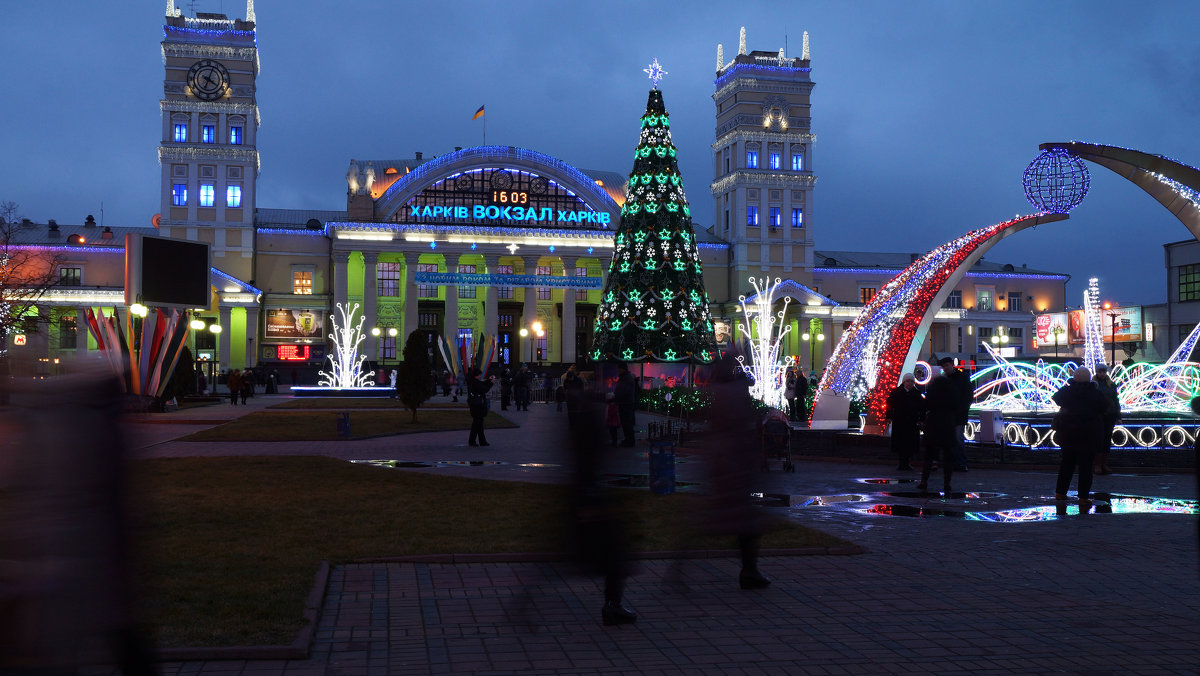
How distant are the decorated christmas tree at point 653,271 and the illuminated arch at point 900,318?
540 inches

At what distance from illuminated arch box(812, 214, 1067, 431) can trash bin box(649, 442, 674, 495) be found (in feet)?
32.2

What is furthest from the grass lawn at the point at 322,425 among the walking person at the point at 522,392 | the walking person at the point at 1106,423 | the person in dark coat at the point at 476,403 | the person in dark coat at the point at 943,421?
the walking person at the point at 1106,423

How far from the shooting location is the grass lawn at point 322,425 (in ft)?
80.0

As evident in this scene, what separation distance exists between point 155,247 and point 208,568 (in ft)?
108

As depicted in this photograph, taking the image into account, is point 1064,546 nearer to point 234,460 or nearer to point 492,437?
point 234,460

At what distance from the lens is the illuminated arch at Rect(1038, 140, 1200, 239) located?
65.6 ft

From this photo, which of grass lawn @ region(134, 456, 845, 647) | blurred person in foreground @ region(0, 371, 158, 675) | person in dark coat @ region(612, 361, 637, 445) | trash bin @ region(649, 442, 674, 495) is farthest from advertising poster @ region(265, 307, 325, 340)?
blurred person in foreground @ region(0, 371, 158, 675)

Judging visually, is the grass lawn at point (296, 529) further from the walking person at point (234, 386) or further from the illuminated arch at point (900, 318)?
the walking person at point (234, 386)

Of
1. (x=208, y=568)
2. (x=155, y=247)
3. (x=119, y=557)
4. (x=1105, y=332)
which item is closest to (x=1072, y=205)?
(x=208, y=568)

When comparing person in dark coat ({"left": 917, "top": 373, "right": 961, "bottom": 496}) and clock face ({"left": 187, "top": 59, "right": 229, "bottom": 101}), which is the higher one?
clock face ({"left": 187, "top": 59, "right": 229, "bottom": 101})

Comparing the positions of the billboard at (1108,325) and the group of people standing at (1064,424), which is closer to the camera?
the group of people standing at (1064,424)

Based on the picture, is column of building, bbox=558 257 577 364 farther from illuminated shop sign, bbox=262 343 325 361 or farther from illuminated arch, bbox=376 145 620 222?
illuminated shop sign, bbox=262 343 325 361

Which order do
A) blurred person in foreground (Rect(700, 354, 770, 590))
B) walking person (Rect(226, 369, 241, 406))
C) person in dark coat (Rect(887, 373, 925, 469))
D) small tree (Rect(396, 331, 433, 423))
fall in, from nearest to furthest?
blurred person in foreground (Rect(700, 354, 770, 590)) < person in dark coat (Rect(887, 373, 925, 469)) < small tree (Rect(396, 331, 433, 423)) < walking person (Rect(226, 369, 241, 406))

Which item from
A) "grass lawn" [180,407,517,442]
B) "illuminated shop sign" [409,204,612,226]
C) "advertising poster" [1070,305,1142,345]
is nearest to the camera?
"grass lawn" [180,407,517,442]
